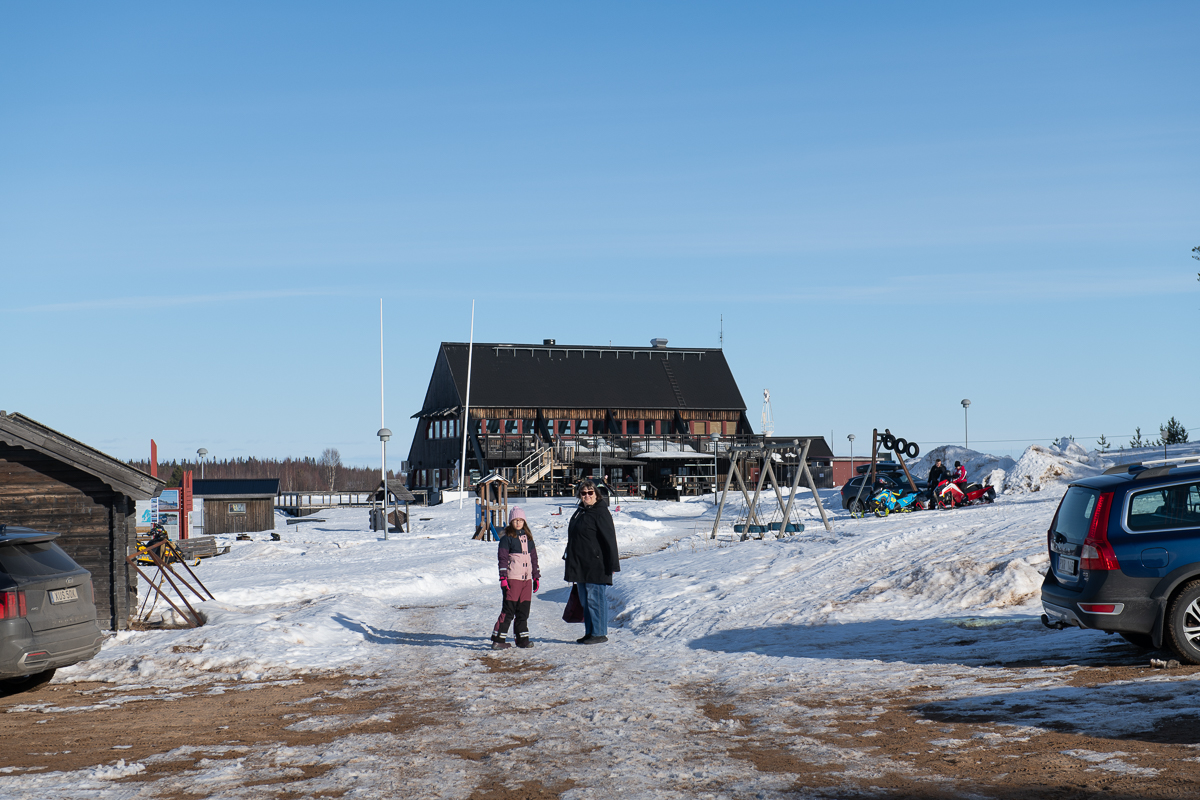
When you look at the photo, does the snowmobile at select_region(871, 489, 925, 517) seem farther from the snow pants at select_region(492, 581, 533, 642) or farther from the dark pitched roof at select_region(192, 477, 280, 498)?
the dark pitched roof at select_region(192, 477, 280, 498)

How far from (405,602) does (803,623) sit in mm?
8079

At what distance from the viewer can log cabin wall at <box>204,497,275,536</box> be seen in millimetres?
44625

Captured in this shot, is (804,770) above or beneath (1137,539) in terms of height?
beneath

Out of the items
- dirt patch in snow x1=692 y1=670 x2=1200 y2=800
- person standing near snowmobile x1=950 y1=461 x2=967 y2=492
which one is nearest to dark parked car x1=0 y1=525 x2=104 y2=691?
dirt patch in snow x1=692 y1=670 x2=1200 y2=800

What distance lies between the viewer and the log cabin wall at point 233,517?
44625 mm

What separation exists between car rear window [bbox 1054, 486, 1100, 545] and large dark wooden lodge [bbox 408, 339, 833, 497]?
4244 cm

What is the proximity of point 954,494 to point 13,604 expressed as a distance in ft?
73.8

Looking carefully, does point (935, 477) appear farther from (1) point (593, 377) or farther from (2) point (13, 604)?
(1) point (593, 377)

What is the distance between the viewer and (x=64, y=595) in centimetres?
955

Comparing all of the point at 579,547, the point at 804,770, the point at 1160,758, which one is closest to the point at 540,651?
the point at 579,547

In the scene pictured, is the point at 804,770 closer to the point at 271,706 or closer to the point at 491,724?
the point at 491,724

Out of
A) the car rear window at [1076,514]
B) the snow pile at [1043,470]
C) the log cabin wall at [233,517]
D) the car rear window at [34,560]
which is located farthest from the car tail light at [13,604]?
the log cabin wall at [233,517]

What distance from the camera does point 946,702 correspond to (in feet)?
25.6

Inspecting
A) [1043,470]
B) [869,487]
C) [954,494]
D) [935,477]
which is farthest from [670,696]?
[1043,470]
